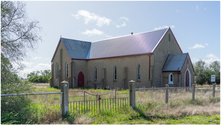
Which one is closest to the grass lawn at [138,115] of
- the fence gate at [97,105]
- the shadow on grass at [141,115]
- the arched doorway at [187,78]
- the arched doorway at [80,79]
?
the shadow on grass at [141,115]

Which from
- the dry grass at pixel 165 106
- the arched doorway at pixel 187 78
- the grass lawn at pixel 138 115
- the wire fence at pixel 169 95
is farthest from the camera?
the arched doorway at pixel 187 78

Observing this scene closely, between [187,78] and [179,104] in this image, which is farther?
[187,78]

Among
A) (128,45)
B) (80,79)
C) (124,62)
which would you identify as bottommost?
(80,79)

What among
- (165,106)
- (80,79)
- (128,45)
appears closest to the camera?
(165,106)

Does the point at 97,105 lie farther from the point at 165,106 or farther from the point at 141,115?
the point at 165,106

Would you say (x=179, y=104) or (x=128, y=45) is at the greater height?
(x=128, y=45)

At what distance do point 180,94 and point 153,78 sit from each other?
9352mm

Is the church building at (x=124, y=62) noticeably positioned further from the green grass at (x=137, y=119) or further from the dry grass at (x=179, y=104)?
the green grass at (x=137, y=119)

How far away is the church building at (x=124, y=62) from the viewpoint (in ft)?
76.8

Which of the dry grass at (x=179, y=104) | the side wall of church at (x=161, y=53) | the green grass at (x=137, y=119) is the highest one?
the side wall of church at (x=161, y=53)

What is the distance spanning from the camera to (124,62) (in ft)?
86.4

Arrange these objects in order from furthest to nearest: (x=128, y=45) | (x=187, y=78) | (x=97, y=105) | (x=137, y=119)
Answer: (x=128, y=45) < (x=187, y=78) < (x=97, y=105) < (x=137, y=119)

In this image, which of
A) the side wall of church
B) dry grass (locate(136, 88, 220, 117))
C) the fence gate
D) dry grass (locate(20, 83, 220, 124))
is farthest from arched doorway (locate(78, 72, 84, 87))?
the fence gate

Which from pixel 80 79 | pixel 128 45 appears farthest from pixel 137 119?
pixel 80 79
